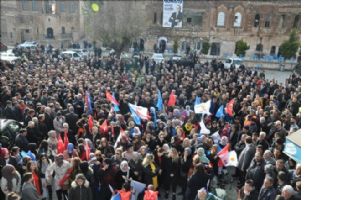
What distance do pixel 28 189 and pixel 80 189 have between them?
96 centimetres

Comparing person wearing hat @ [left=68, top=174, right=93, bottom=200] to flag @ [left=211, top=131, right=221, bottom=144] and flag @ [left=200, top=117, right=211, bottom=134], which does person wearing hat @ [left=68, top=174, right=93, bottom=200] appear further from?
flag @ [left=200, top=117, right=211, bottom=134]

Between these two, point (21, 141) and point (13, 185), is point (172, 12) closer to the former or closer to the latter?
point (21, 141)

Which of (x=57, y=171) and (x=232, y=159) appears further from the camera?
(x=232, y=159)

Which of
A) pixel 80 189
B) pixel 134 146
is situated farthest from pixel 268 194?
pixel 80 189

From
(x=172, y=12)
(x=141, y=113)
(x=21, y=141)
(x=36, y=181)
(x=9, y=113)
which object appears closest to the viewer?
(x=36, y=181)

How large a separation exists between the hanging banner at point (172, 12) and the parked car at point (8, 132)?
21.5 m

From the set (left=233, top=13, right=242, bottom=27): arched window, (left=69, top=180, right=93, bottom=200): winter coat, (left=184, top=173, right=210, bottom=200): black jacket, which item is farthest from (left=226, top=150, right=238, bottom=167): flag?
(left=233, top=13, right=242, bottom=27): arched window

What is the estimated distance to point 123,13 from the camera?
33.3m

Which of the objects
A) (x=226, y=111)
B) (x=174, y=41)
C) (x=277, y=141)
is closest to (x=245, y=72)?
(x=226, y=111)

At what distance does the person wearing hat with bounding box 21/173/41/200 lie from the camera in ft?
21.5

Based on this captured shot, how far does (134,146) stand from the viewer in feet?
28.1

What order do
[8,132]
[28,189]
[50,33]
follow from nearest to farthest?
1. [28,189]
2. [8,132]
3. [50,33]
